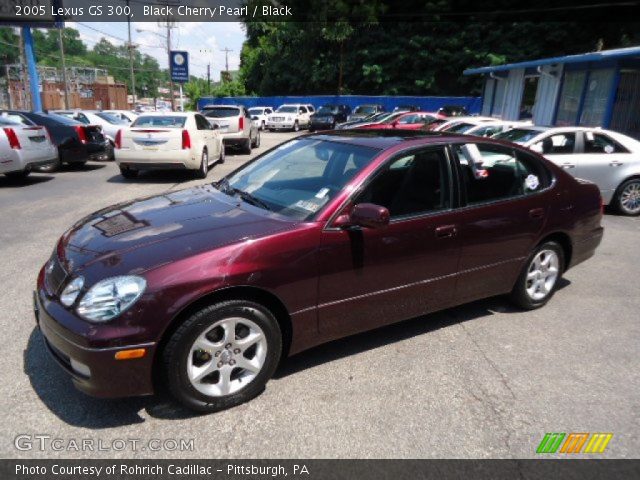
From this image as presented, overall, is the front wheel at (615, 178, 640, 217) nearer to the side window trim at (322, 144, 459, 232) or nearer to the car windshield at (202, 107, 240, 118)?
the side window trim at (322, 144, 459, 232)

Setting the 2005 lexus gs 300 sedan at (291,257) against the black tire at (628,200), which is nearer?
the 2005 lexus gs 300 sedan at (291,257)

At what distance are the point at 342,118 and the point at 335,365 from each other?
27731mm

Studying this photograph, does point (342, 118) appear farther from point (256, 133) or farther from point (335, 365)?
point (335, 365)

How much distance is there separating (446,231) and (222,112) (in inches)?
552

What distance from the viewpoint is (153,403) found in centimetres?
288

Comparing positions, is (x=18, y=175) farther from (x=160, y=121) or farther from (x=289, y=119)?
(x=289, y=119)

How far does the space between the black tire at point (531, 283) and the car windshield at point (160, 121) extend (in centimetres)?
850

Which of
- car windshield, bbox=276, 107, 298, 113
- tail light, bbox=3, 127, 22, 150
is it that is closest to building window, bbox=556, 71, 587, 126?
tail light, bbox=3, 127, 22, 150

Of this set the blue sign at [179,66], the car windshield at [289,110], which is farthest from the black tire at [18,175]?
the car windshield at [289,110]

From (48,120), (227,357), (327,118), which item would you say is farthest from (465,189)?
(327,118)

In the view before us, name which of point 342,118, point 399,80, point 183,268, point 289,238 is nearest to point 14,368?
point 183,268

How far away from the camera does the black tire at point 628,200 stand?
8481 mm

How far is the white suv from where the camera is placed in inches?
1194

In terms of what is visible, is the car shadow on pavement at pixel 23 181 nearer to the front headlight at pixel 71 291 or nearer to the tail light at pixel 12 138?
the tail light at pixel 12 138
